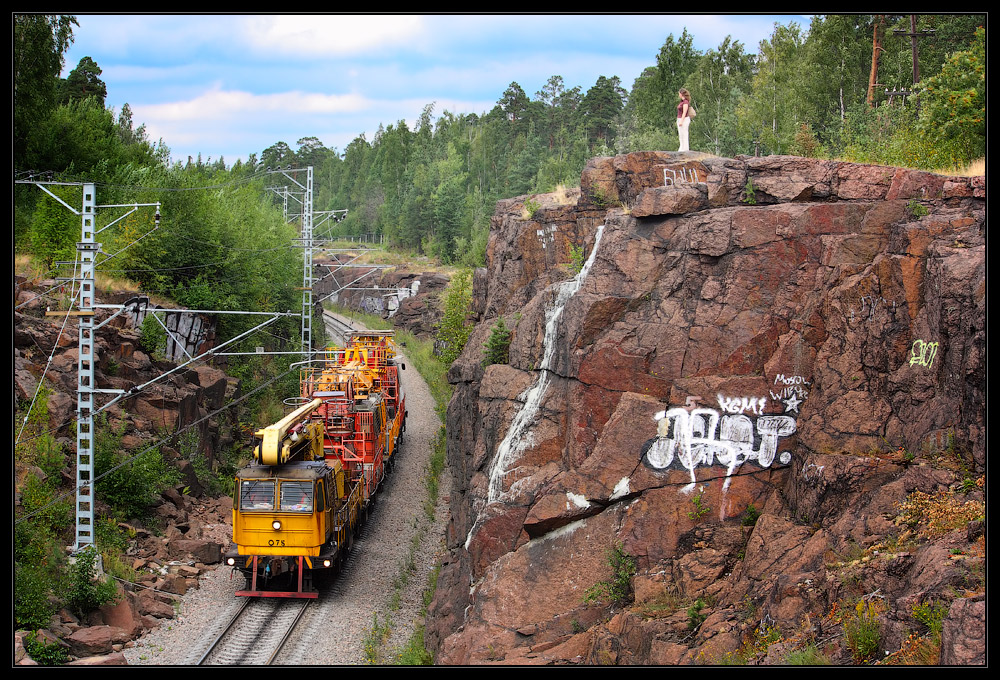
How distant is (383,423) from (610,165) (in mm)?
12144

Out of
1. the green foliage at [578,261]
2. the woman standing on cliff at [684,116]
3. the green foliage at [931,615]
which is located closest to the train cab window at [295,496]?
the green foliage at [578,261]

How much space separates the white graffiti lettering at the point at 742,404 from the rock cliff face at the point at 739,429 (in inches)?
1.3

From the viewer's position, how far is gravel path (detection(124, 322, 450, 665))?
1495 centimetres

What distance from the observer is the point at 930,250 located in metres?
11.3

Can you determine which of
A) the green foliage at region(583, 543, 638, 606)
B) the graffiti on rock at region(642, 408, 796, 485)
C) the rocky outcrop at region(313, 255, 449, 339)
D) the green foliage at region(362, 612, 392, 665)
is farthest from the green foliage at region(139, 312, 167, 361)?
the rocky outcrop at region(313, 255, 449, 339)

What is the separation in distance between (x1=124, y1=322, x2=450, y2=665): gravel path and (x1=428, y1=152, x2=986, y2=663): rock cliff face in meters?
1.83

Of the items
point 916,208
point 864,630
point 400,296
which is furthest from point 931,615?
point 400,296

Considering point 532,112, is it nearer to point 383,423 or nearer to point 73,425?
point 383,423

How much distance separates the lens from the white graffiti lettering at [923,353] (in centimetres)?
1063

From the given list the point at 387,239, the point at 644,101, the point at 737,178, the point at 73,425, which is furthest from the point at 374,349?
the point at 387,239

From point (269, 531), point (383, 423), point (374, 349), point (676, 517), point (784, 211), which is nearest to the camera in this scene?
point (676, 517)

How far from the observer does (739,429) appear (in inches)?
490

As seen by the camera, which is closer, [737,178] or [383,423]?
[737,178]

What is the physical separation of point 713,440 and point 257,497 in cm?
1030
